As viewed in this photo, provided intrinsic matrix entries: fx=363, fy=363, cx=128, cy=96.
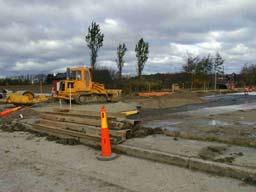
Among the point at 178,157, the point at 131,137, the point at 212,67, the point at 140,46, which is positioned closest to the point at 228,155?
the point at 178,157

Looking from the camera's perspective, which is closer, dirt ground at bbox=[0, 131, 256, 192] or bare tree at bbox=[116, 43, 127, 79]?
dirt ground at bbox=[0, 131, 256, 192]

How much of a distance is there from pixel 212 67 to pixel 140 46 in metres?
15.2

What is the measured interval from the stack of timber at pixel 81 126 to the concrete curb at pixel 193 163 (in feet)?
3.18

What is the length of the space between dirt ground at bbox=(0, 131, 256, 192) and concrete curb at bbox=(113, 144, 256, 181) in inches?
7.0

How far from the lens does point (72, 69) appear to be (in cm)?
2823

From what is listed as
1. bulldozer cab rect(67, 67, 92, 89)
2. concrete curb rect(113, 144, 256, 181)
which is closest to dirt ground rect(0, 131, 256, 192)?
concrete curb rect(113, 144, 256, 181)

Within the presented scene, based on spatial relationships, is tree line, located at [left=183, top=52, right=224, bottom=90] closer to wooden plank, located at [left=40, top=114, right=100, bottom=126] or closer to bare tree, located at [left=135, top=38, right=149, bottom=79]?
bare tree, located at [left=135, top=38, right=149, bottom=79]

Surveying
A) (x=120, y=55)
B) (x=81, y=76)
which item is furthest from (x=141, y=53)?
(x=81, y=76)

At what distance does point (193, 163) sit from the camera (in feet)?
22.8

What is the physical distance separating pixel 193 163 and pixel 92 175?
193cm

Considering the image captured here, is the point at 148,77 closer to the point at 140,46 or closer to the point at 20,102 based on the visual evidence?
the point at 140,46

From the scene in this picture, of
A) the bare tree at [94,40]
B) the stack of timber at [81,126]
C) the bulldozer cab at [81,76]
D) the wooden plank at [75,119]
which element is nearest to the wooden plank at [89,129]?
the stack of timber at [81,126]

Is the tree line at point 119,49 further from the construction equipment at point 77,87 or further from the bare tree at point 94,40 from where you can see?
the construction equipment at point 77,87

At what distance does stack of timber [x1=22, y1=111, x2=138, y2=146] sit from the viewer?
31.0ft
